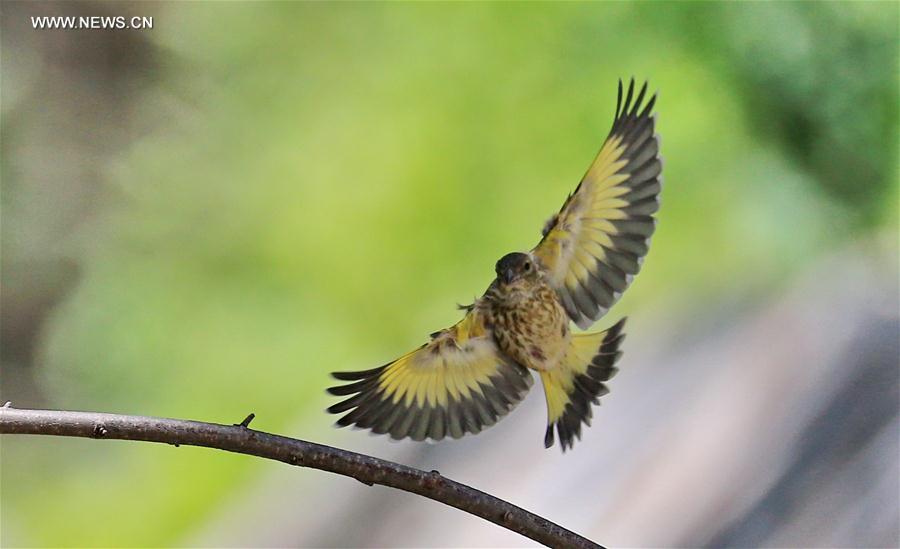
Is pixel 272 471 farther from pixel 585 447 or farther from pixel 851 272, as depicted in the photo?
pixel 851 272

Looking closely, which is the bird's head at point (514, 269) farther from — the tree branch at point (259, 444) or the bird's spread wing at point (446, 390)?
the tree branch at point (259, 444)

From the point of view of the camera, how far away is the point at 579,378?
928mm

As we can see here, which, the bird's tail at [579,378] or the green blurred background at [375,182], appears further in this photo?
the green blurred background at [375,182]

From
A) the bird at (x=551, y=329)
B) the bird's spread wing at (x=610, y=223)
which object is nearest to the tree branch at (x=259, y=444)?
the bird at (x=551, y=329)

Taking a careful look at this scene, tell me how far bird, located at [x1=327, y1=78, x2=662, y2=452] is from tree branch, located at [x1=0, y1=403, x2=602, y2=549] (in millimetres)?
120

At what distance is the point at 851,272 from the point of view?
6.06 feet

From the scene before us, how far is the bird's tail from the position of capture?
3.00ft

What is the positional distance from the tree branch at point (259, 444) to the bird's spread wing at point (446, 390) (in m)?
0.14

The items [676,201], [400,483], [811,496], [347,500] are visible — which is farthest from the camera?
[676,201]

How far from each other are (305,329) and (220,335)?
0.16 metres

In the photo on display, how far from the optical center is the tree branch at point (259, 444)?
701 mm

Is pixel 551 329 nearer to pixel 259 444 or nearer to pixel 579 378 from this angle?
pixel 579 378

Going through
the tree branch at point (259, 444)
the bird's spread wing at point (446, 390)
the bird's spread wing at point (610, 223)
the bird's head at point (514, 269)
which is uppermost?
the bird's spread wing at point (610, 223)

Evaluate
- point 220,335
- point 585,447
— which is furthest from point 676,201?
point 220,335
